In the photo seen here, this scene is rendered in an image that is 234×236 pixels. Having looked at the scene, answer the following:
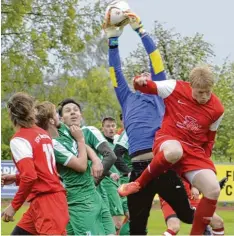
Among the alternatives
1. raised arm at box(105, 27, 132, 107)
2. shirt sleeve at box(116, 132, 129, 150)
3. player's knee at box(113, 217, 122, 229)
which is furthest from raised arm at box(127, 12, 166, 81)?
player's knee at box(113, 217, 122, 229)

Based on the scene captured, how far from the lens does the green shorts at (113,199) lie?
13.8m

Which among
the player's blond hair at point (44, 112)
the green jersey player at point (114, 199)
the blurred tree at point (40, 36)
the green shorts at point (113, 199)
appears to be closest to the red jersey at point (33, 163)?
the player's blond hair at point (44, 112)

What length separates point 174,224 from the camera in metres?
11.5

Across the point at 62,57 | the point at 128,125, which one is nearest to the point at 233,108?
the point at 62,57

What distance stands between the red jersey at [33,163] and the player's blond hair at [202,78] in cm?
150

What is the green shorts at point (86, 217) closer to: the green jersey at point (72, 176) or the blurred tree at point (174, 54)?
the green jersey at point (72, 176)

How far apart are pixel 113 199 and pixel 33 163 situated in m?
5.72

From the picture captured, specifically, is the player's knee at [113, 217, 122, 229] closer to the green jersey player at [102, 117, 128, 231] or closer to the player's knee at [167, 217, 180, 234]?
the green jersey player at [102, 117, 128, 231]

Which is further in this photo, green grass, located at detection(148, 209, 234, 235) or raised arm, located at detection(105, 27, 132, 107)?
green grass, located at detection(148, 209, 234, 235)

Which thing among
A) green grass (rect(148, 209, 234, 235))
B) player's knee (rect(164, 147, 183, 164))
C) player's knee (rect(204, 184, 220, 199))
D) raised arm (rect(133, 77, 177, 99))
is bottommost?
green grass (rect(148, 209, 234, 235))

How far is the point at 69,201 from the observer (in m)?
9.64

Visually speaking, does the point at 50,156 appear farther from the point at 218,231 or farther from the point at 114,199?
the point at 114,199

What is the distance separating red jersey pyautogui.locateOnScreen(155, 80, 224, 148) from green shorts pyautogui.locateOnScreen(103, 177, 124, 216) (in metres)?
4.86

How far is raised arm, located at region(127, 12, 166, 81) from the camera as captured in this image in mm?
9969
